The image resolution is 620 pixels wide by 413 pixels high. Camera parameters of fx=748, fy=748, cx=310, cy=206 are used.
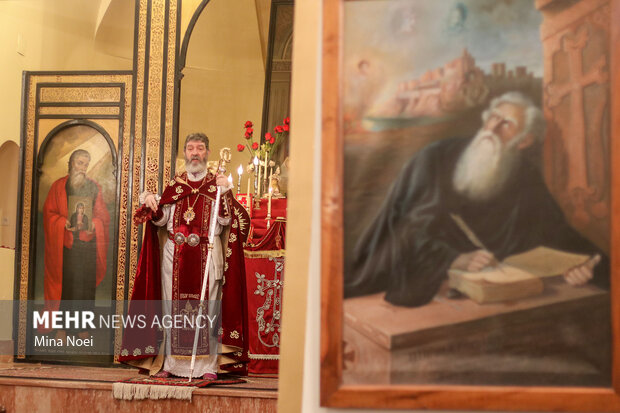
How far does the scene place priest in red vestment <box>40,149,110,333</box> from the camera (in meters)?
8.45

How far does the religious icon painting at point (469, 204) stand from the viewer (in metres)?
2.38

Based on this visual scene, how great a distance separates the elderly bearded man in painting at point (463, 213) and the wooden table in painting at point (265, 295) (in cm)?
462

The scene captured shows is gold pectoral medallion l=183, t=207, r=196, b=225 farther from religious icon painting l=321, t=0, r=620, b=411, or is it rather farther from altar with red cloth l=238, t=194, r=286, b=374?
religious icon painting l=321, t=0, r=620, b=411

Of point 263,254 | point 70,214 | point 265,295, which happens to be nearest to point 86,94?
point 70,214

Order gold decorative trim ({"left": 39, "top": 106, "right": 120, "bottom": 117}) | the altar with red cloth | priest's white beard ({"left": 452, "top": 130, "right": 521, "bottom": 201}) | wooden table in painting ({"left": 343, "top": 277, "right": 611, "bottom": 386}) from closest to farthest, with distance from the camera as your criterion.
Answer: wooden table in painting ({"left": 343, "top": 277, "right": 611, "bottom": 386}) → priest's white beard ({"left": 452, "top": 130, "right": 521, "bottom": 201}) → the altar with red cloth → gold decorative trim ({"left": 39, "top": 106, "right": 120, "bottom": 117})

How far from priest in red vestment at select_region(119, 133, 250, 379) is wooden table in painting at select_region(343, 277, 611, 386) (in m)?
4.15

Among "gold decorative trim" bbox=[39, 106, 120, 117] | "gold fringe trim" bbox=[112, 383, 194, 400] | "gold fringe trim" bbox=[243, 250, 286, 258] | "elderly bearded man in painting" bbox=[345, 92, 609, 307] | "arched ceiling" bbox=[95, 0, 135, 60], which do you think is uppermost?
A: "arched ceiling" bbox=[95, 0, 135, 60]

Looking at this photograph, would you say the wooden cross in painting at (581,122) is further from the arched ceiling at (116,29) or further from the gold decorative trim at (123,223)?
the arched ceiling at (116,29)

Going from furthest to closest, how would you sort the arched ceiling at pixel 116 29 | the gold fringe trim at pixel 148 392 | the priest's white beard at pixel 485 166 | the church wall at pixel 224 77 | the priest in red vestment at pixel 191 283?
the church wall at pixel 224 77 → the arched ceiling at pixel 116 29 → the priest in red vestment at pixel 191 283 → the gold fringe trim at pixel 148 392 → the priest's white beard at pixel 485 166

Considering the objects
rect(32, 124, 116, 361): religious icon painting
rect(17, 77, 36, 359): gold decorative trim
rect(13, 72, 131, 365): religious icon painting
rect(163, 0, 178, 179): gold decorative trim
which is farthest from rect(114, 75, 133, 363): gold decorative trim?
rect(17, 77, 36, 359): gold decorative trim

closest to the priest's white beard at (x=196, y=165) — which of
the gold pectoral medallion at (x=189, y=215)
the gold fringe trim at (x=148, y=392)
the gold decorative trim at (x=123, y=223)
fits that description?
the gold pectoral medallion at (x=189, y=215)

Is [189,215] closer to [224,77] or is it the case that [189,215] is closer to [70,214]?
[70,214]

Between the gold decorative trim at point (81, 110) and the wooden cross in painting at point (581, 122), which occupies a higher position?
the gold decorative trim at point (81, 110)

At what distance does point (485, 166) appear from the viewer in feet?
8.10
